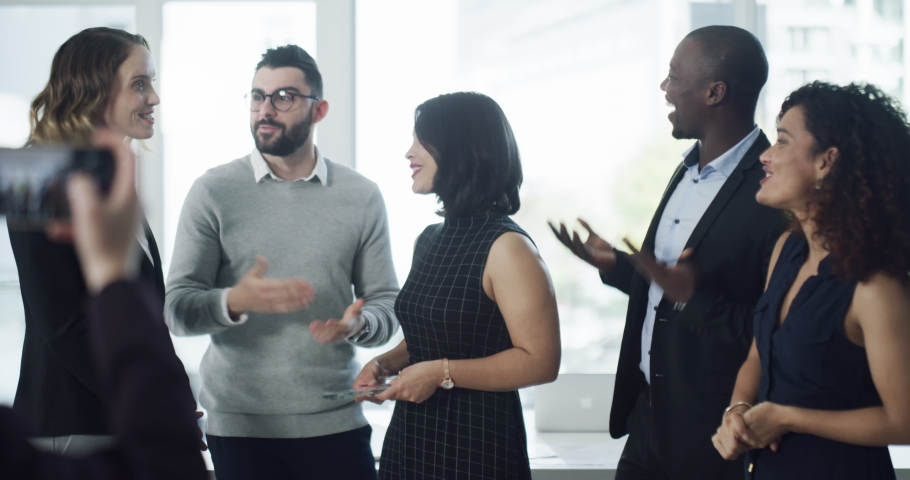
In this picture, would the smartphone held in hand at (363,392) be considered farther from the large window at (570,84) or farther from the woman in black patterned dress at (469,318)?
the large window at (570,84)

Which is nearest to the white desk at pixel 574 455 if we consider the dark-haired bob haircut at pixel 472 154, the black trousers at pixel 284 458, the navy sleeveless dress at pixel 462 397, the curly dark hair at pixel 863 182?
the black trousers at pixel 284 458

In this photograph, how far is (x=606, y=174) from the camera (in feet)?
11.9

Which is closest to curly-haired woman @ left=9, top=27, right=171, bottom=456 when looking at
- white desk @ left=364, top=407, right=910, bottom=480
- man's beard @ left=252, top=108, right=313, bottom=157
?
man's beard @ left=252, top=108, right=313, bottom=157

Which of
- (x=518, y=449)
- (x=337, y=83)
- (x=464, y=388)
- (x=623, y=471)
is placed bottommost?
(x=623, y=471)

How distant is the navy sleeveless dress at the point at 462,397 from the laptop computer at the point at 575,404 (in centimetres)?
187

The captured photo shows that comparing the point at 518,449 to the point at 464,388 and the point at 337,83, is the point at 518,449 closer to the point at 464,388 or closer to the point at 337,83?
the point at 464,388

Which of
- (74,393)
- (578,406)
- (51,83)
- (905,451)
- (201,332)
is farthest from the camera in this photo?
(578,406)

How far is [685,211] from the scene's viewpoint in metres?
1.82

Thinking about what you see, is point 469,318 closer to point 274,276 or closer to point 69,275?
point 274,276

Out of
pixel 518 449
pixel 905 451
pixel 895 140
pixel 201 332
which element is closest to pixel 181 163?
pixel 201 332

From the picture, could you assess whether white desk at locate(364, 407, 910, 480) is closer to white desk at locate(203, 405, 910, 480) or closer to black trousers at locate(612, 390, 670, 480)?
white desk at locate(203, 405, 910, 480)

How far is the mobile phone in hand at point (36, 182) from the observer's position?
639 mm

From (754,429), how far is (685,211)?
64cm

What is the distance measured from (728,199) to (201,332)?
4.43 ft
